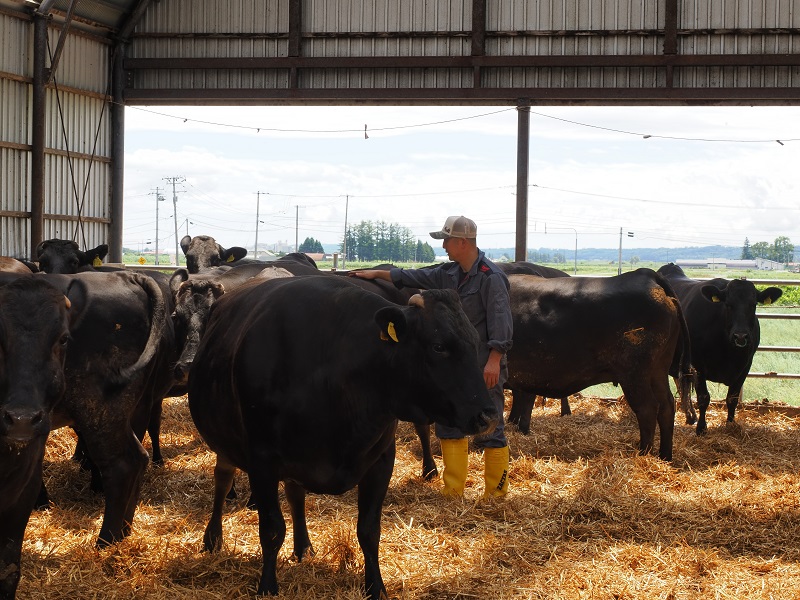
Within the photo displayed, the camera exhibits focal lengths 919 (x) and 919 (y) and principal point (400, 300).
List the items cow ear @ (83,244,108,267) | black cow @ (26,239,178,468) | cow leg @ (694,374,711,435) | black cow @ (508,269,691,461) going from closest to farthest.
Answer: black cow @ (26,239,178,468) → black cow @ (508,269,691,461) → cow leg @ (694,374,711,435) → cow ear @ (83,244,108,267)

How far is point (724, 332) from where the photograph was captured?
10.2 m

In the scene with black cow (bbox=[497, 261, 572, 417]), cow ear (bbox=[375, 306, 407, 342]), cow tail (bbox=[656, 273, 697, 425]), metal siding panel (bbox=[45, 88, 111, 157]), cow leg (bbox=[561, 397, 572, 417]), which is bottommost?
cow leg (bbox=[561, 397, 572, 417])

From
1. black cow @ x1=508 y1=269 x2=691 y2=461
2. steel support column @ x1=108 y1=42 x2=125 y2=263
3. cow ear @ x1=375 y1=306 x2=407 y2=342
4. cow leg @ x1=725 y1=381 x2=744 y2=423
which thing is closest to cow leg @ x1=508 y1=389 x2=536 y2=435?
black cow @ x1=508 y1=269 x2=691 y2=461

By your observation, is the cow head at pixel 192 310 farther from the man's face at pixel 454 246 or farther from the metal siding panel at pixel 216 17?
the metal siding panel at pixel 216 17

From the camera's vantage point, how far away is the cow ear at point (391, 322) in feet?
13.3

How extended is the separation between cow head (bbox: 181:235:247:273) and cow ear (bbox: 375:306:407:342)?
5.84 meters

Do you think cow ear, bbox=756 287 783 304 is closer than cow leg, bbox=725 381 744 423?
No

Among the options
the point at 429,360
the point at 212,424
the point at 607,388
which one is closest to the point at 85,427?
the point at 212,424

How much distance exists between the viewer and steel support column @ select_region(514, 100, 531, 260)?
13.4 meters

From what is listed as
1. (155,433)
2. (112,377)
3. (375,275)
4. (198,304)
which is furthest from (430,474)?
(112,377)

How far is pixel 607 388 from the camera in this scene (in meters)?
14.7


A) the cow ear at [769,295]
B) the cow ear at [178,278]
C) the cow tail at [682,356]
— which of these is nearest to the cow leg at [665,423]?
the cow tail at [682,356]

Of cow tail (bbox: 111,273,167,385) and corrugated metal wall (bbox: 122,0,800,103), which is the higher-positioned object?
corrugated metal wall (bbox: 122,0,800,103)

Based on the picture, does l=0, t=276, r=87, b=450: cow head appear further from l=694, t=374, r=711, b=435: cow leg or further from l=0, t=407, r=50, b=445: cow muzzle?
l=694, t=374, r=711, b=435: cow leg
